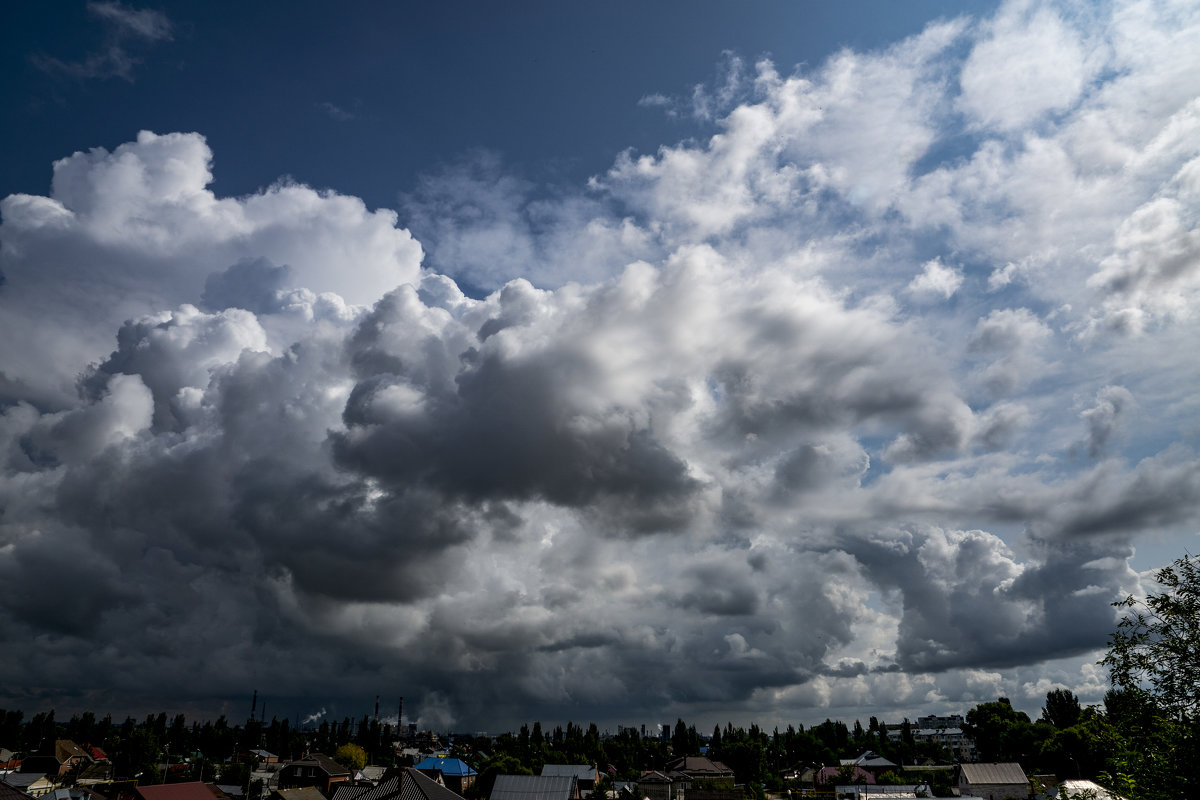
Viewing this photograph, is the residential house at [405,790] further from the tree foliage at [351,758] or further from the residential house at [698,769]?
the tree foliage at [351,758]

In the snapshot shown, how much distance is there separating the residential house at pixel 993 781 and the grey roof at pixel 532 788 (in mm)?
73128

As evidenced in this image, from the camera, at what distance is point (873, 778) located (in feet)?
516

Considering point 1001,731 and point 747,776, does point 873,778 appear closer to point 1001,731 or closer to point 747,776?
point 747,776

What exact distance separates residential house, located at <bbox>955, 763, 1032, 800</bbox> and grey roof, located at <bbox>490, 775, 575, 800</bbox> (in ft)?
240

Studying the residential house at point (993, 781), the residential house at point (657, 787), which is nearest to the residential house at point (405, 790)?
the residential house at point (657, 787)

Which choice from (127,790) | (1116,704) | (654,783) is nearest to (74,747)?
(127,790)

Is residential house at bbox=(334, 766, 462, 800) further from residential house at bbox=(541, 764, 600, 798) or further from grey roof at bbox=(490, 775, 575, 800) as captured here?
residential house at bbox=(541, 764, 600, 798)

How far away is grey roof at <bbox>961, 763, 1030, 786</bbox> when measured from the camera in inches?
4823

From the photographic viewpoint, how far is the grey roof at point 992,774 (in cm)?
12250

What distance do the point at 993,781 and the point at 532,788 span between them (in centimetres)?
8150

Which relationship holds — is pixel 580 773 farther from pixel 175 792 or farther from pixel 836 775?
pixel 175 792

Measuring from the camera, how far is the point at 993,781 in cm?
12231

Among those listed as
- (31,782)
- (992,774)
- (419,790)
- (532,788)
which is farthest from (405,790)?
Answer: (992,774)

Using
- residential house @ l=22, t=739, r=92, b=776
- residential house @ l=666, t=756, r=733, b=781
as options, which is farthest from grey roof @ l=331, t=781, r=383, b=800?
residential house @ l=22, t=739, r=92, b=776
